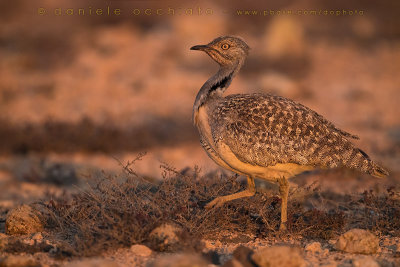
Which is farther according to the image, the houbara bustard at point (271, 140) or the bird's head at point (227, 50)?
the bird's head at point (227, 50)

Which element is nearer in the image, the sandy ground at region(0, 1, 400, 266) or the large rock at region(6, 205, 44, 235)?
the large rock at region(6, 205, 44, 235)

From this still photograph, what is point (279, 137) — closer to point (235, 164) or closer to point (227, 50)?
point (235, 164)

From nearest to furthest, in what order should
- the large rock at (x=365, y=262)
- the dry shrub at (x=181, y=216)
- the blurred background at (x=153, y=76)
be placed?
the large rock at (x=365, y=262) < the dry shrub at (x=181, y=216) < the blurred background at (x=153, y=76)

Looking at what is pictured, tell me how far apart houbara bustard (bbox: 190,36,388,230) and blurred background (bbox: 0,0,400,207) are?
3.61 ft

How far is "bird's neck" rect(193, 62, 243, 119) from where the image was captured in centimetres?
552

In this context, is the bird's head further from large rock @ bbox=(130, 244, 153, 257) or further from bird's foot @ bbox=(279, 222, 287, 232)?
large rock @ bbox=(130, 244, 153, 257)

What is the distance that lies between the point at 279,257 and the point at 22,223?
2.47 metres

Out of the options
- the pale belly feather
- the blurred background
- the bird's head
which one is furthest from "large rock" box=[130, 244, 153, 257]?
the bird's head

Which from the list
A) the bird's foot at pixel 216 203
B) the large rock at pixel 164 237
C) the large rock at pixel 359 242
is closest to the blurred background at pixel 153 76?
the bird's foot at pixel 216 203

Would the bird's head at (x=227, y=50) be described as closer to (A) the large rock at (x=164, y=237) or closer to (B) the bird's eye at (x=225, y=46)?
(B) the bird's eye at (x=225, y=46)

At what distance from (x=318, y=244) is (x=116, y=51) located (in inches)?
531

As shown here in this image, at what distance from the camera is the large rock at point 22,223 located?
5219 millimetres

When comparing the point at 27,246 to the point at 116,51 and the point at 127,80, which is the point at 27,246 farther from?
the point at 116,51

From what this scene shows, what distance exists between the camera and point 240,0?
24.5 m
